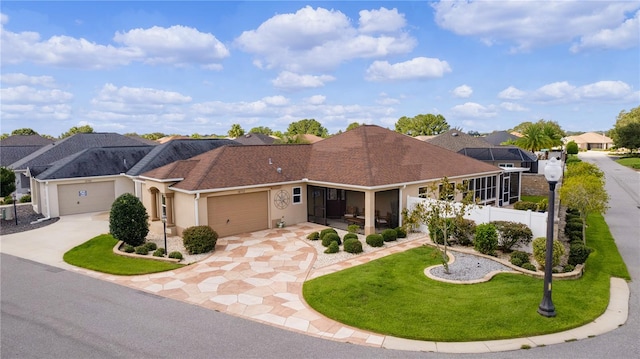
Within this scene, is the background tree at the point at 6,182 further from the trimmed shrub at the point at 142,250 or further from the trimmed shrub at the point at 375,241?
the trimmed shrub at the point at 375,241

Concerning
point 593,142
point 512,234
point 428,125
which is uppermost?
point 428,125

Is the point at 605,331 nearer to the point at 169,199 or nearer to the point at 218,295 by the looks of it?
the point at 218,295

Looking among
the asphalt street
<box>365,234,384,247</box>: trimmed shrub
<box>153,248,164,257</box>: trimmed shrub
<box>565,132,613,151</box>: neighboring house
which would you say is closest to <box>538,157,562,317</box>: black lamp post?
the asphalt street

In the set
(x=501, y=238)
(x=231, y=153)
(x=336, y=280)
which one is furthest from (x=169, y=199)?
(x=501, y=238)

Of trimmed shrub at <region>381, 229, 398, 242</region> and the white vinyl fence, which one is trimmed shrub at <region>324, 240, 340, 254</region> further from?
the white vinyl fence

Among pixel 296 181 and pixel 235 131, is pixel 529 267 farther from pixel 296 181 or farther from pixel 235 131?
pixel 235 131

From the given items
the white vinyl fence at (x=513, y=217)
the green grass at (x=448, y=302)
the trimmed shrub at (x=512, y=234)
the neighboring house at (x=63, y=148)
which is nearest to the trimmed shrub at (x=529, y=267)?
the green grass at (x=448, y=302)

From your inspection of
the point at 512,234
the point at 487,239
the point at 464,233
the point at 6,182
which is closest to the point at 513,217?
the point at 512,234

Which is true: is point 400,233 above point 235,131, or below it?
below
